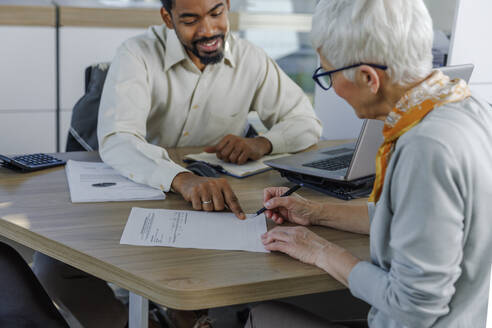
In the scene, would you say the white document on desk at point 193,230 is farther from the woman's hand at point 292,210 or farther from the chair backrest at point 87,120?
the chair backrest at point 87,120

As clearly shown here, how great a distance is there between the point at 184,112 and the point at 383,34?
4.10 ft

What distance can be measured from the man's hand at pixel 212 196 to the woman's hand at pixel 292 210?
72 mm

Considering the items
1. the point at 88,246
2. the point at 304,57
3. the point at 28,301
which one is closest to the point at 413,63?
the point at 88,246

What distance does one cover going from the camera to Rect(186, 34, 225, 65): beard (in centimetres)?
194

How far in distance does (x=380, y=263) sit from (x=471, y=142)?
0.26 metres

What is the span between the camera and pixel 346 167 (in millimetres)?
1594

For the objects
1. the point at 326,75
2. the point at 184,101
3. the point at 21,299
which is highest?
the point at 326,75

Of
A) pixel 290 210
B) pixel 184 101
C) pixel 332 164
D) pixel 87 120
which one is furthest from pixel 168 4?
pixel 290 210

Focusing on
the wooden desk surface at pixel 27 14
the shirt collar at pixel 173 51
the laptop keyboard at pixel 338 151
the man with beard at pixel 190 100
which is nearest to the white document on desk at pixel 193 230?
→ the man with beard at pixel 190 100

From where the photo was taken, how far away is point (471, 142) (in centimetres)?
87

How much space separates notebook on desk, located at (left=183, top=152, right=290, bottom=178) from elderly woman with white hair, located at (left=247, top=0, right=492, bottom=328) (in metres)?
0.64

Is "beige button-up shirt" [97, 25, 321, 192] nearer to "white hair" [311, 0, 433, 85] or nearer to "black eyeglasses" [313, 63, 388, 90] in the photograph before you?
"black eyeglasses" [313, 63, 388, 90]

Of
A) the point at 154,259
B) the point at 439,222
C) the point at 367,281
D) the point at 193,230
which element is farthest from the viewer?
the point at 193,230

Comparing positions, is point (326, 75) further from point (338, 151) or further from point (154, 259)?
point (338, 151)
